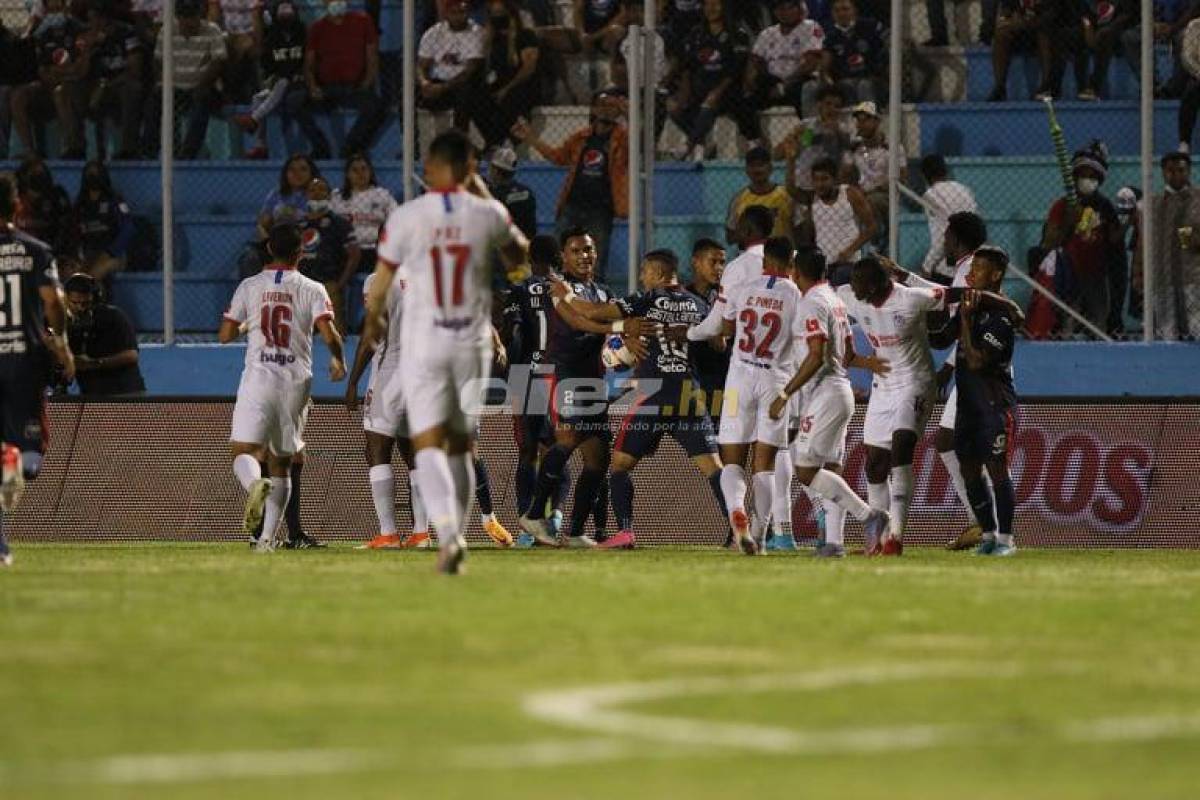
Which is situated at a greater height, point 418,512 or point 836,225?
point 836,225

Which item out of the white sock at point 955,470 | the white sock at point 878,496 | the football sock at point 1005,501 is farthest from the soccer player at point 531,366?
the football sock at point 1005,501

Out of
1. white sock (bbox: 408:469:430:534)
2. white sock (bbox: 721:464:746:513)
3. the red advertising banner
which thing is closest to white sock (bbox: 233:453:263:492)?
white sock (bbox: 408:469:430:534)

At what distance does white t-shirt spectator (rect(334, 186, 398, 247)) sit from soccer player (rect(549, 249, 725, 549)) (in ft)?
17.5

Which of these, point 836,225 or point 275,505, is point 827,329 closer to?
point 275,505

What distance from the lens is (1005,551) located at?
17.2 metres

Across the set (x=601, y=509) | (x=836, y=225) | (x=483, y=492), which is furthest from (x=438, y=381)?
(x=836, y=225)

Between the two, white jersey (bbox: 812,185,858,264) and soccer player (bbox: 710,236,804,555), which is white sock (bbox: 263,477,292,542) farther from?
white jersey (bbox: 812,185,858,264)

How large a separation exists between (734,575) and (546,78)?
11.9 meters

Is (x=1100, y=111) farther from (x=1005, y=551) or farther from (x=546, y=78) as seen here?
(x=1005, y=551)

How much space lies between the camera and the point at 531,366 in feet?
62.4

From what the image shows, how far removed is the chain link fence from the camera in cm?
2153

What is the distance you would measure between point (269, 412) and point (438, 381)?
175 inches

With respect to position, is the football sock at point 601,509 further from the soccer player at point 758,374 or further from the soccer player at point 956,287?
the soccer player at point 956,287

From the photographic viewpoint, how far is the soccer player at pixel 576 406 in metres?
18.1
